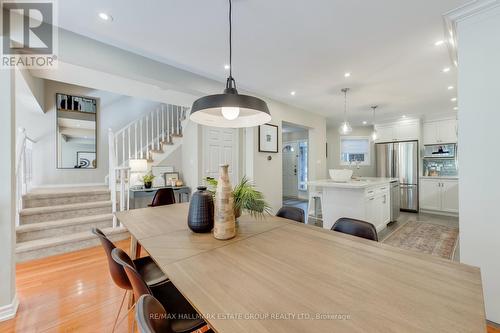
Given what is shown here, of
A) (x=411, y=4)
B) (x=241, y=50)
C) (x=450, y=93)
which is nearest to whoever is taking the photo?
(x=411, y=4)

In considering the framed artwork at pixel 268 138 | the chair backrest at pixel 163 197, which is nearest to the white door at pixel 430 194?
the framed artwork at pixel 268 138

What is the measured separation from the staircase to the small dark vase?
8.47ft

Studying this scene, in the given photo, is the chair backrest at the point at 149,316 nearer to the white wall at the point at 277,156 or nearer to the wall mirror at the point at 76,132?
the white wall at the point at 277,156

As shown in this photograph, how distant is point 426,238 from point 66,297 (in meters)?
4.92

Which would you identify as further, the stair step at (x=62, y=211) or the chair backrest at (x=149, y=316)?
the stair step at (x=62, y=211)

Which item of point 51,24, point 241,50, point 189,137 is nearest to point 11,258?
point 51,24

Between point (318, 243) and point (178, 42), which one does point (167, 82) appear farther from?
point (318, 243)

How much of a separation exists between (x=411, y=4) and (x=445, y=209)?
5.28 m

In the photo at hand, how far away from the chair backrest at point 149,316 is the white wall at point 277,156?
10.6ft

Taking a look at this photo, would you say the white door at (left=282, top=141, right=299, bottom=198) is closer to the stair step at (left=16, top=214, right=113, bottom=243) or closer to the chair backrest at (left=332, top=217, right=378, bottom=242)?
the stair step at (left=16, top=214, right=113, bottom=243)

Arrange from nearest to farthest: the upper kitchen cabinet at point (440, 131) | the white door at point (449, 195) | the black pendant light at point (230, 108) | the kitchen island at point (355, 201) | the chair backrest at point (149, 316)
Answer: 1. the chair backrest at point (149, 316)
2. the black pendant light at point (230, 108)
3. the kitchen island at point (355, 201)
4. the white door at point (449, 195)
5. the upper kitchen cabinet at point (440, 131)

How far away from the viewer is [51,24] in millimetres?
2004

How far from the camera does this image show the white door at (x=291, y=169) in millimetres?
7648

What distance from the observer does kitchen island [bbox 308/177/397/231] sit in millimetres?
3193
